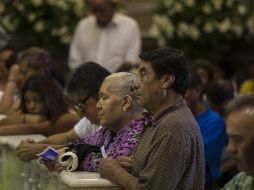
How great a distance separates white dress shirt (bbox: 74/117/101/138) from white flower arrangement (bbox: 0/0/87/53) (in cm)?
635

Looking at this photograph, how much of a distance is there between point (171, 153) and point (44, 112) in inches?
93.4

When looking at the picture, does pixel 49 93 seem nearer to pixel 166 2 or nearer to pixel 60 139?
pixel 60 139

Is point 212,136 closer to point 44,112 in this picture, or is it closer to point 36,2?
point 44,112

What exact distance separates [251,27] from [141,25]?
179 centimetres

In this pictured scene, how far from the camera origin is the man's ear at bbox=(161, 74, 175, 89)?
16.1 feet

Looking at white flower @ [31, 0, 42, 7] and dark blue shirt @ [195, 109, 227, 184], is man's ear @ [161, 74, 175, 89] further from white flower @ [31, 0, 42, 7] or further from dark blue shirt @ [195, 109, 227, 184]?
white flower @ [31, 0, 42, 7]

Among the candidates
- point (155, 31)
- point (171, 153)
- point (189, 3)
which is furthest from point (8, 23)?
point (171, 153)

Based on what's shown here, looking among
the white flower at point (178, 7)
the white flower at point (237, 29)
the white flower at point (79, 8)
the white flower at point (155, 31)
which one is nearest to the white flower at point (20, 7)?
the white flower at point (79, 8)

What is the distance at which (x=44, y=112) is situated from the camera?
22.7ft

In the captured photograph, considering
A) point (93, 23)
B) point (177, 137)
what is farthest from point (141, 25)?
point (177, 137)

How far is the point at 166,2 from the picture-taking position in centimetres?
1334

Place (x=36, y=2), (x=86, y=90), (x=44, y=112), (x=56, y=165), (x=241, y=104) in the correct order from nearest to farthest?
(x=241, y=104)
(x=56, y=165)
(x=86, y=90)
(x=44, y=112)
(x=36, y=2)

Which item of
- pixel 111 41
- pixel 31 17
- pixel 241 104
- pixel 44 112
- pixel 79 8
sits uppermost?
pixel 241 104

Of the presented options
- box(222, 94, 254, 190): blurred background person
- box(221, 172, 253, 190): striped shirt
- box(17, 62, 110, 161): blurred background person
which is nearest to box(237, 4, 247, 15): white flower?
box(17, 62, 110, 161): blurred background person
